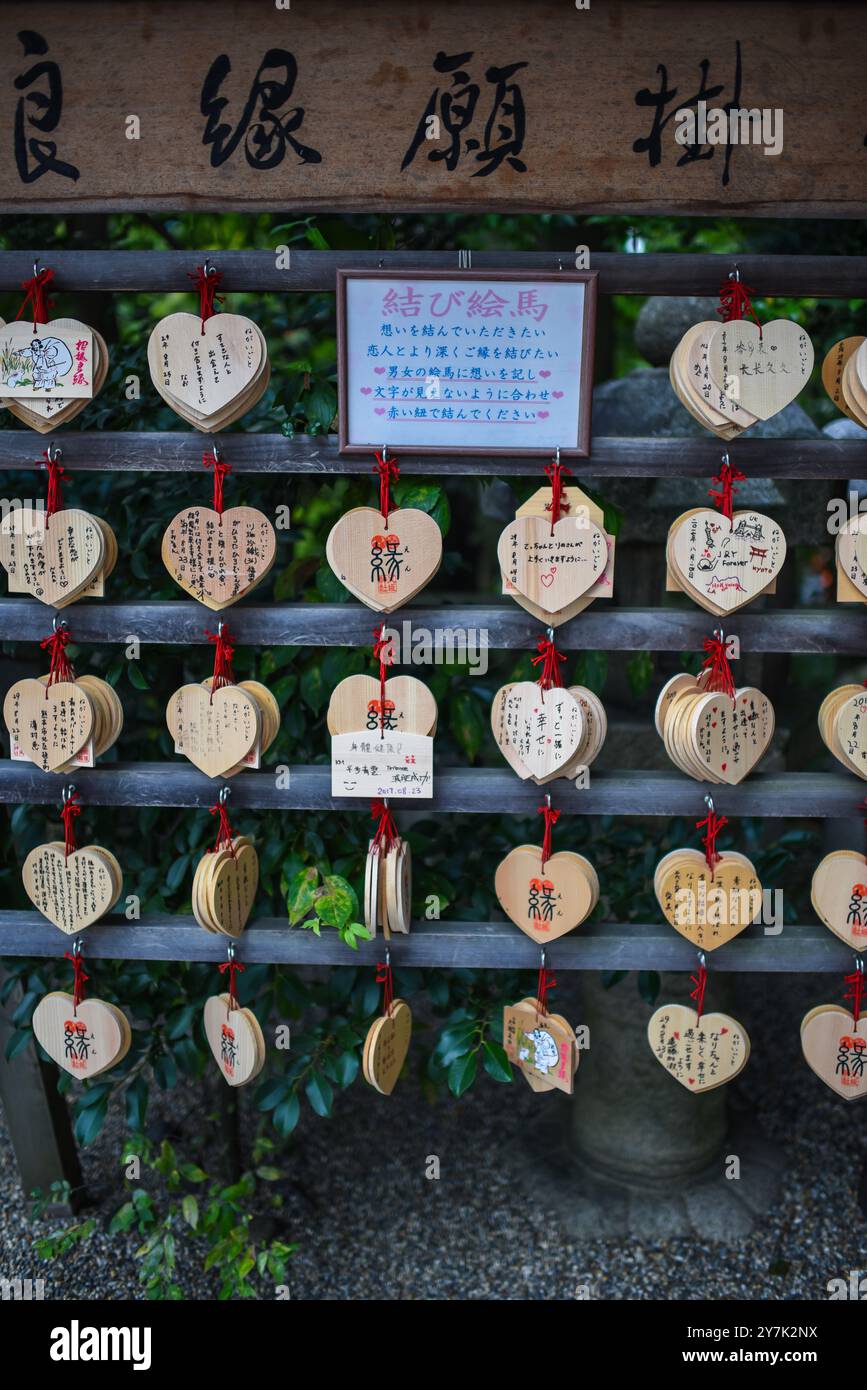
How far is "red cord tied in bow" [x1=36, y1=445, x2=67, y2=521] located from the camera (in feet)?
8.80

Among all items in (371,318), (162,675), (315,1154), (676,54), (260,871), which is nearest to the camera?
(676,54)

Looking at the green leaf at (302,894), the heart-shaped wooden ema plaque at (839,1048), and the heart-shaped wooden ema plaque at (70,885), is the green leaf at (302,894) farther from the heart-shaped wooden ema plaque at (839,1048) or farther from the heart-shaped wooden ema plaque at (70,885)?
the heart-shaped wooden ema plaque at (839,1048)

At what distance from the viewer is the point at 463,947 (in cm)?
290

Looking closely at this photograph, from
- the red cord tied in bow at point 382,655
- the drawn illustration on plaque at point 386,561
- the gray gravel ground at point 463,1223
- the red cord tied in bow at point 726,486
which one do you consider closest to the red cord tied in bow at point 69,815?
the red cord tied in bow at point 382,655

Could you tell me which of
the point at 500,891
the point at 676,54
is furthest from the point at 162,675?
the point at 676,54

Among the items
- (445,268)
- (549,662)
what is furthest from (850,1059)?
(445,268)

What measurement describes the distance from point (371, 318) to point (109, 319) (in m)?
1.46

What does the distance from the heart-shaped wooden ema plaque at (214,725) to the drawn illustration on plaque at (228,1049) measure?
2.29 ft

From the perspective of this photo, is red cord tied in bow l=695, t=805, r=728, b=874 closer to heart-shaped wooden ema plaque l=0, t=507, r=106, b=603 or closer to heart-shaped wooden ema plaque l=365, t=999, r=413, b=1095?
heart-shaped wooden ema plaque l=365, t=999, r=413, b=1095

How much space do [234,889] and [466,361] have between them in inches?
57.1

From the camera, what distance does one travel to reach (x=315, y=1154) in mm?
4098

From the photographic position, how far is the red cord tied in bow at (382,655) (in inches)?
106

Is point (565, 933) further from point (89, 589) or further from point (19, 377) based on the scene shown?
point (19, 377)

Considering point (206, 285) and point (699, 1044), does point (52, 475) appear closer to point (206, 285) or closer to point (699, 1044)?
point (206, 285)
